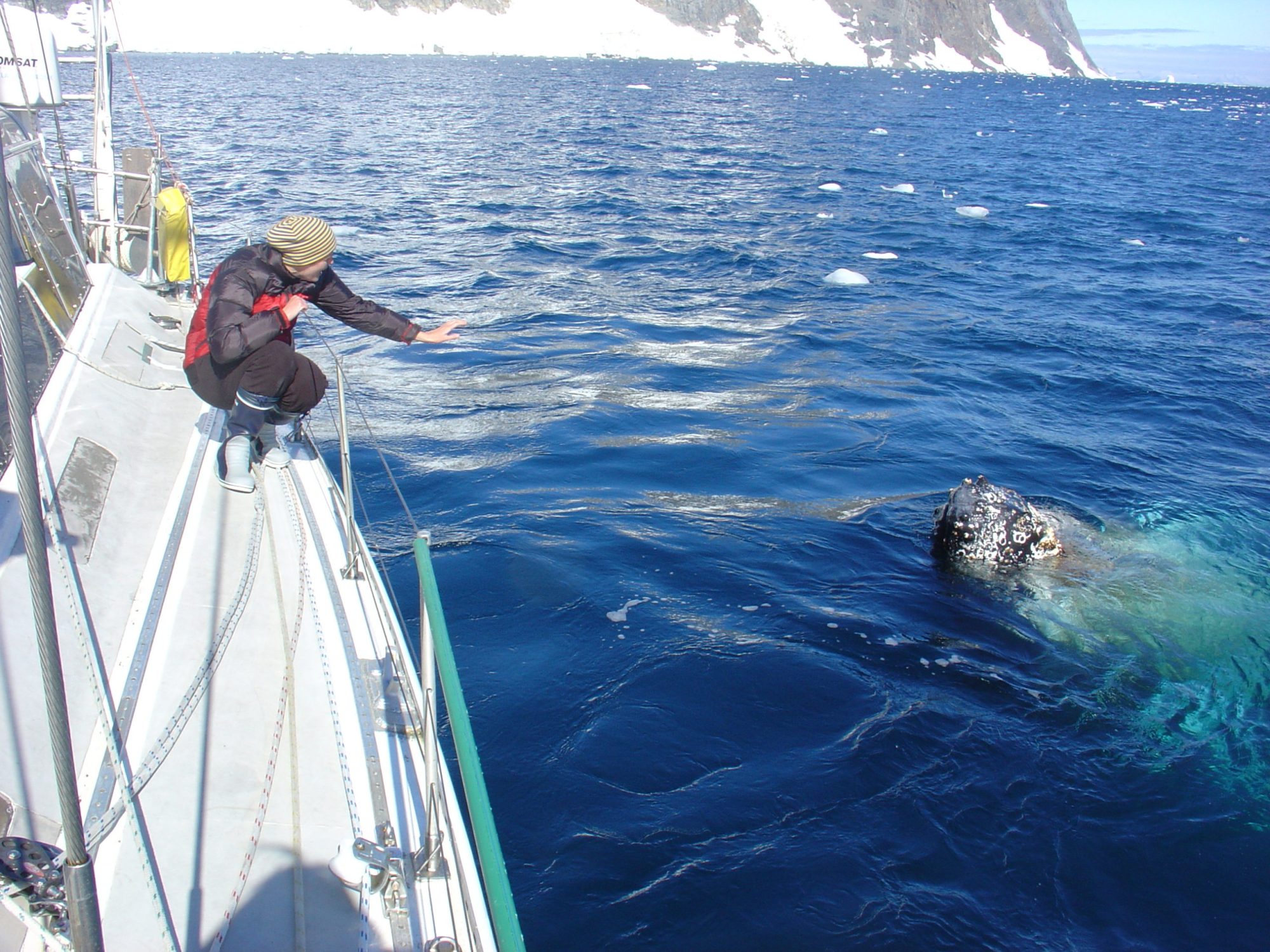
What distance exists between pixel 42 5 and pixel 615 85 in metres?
71.2

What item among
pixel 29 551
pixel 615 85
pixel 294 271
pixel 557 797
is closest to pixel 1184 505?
pixel 557 797

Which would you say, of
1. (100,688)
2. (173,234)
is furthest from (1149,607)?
(173,234)

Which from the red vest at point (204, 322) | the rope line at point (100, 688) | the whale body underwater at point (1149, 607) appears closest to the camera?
the rope line at point (100, 688)

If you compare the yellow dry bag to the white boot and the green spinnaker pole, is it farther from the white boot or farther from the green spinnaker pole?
the green spinnaker pole

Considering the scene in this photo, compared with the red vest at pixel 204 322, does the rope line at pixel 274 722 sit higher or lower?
lower

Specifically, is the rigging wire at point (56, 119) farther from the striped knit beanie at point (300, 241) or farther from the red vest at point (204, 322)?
the striped knit beanie at point (300, 241)

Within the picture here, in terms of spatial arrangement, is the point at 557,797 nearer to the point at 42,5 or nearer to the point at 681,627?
the point at 681,627

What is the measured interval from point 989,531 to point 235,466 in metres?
5.51

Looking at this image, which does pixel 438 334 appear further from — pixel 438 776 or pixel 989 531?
pixel 989 531

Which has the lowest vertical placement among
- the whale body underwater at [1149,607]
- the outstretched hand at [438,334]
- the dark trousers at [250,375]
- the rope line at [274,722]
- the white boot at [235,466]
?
the whale body underwater at [1149,607]

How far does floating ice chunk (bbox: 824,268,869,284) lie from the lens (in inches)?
658

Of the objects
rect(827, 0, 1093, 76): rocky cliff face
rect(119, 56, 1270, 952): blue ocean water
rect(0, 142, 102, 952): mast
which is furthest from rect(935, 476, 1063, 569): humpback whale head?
rect(827, 0, 1093, 76): rocky cliff face

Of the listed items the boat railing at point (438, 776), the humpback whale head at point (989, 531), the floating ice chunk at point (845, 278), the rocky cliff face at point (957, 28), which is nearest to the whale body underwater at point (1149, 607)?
the humpback whale head at point (989, 531)

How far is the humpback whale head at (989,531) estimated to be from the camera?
715 centimetres
